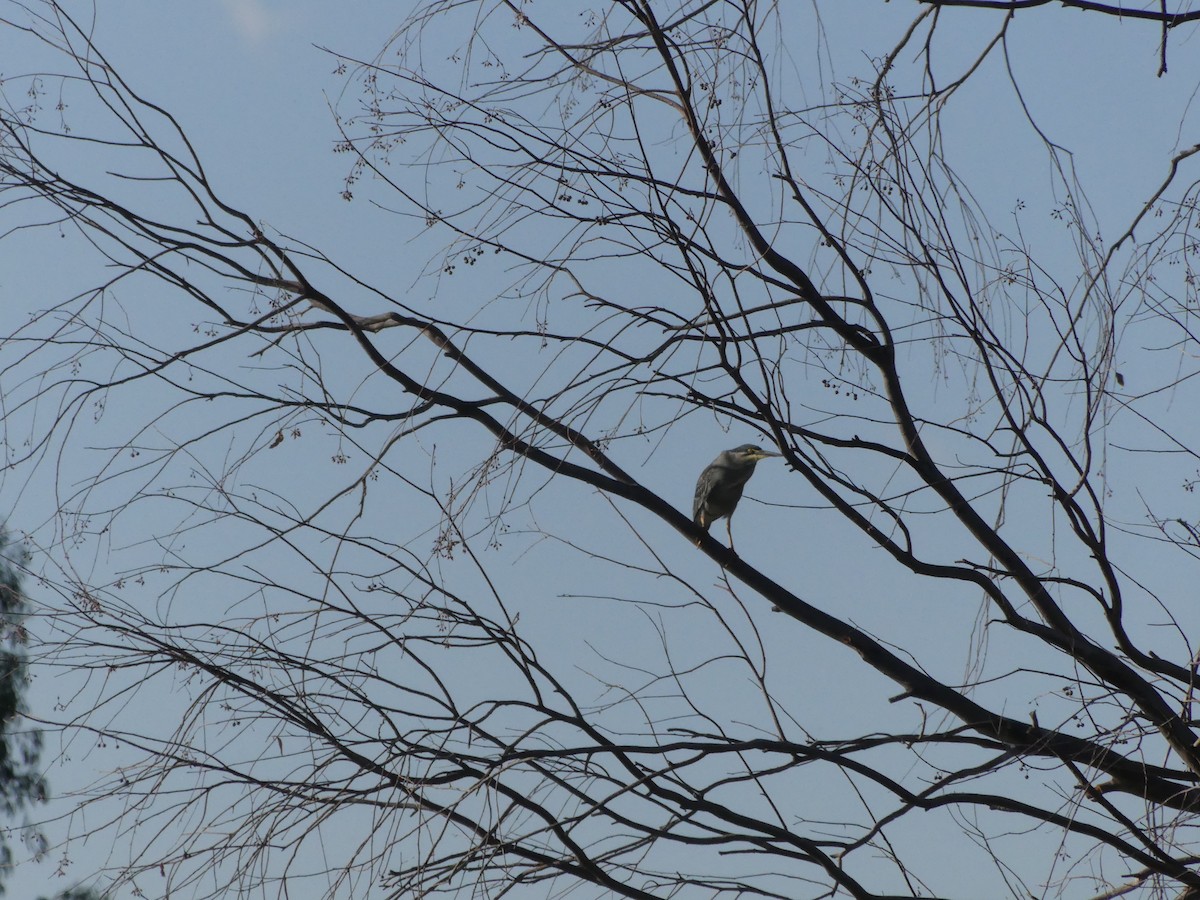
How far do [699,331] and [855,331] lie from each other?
0.65 metres

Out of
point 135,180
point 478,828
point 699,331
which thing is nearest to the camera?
point 478,828

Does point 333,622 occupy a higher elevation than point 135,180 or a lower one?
lower

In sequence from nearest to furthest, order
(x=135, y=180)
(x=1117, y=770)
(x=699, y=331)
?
1. (x=699, y=331)
2. (x=1117, y=770)
3. (x=135, y=180)

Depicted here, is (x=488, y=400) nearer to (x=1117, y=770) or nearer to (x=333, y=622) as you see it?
(x=333, y=622)

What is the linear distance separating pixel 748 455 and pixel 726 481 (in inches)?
7.5

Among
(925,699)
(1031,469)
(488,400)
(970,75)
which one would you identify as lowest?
(925,699)

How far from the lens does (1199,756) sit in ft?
10.8

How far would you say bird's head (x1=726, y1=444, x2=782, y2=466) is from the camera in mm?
6637

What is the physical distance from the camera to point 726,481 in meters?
6.68

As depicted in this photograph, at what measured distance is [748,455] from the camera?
6645 millimetres

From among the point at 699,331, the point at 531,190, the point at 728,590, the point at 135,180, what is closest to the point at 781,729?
the point at 728,590

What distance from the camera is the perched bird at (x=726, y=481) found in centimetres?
666

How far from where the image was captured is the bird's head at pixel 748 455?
21.8 feet

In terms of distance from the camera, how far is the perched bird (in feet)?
21.8
